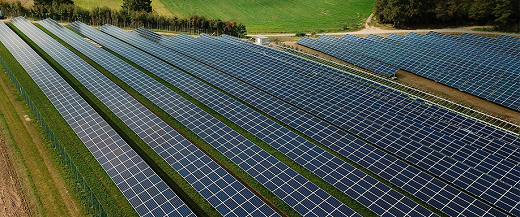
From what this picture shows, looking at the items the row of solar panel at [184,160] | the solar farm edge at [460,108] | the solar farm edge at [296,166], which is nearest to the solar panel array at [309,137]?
the row of solar panel at [184,160]

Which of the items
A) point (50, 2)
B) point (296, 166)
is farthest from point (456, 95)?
point (50, 2)

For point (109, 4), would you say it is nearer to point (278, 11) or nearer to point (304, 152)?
point (278, 11)

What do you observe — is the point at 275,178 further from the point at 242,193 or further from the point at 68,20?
the point at 68,20

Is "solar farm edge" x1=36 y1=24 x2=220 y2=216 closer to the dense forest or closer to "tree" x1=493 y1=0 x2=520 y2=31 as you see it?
the dense forest

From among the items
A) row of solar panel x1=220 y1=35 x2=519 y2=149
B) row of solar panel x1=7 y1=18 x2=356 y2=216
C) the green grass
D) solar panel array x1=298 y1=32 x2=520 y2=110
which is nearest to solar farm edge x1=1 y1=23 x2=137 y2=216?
row of solar panel x1=7 y1=18 x2=356 y2=216

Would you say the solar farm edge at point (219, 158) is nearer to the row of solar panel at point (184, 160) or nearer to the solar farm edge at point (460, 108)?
the row of solar panel at point (184, 160)

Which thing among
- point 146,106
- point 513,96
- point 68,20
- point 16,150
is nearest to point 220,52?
point 146,106
